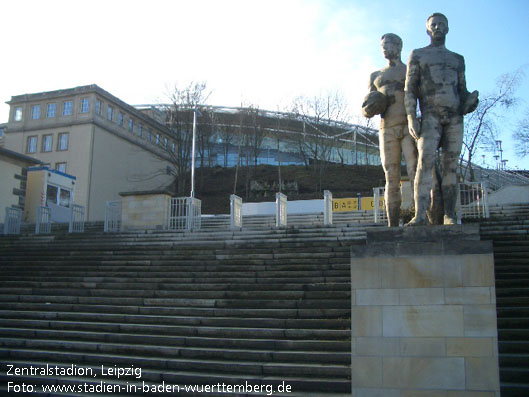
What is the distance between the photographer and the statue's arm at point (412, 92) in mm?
6750

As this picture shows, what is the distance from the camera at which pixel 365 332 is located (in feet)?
19.2

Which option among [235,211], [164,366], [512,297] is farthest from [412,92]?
[235,211]

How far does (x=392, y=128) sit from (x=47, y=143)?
3526 centimetres

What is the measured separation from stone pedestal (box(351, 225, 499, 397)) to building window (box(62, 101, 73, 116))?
35291 millimetres

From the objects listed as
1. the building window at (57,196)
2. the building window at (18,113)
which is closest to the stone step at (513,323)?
the building window at (57,196)

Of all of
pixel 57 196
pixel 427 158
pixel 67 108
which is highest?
pixel 67 108

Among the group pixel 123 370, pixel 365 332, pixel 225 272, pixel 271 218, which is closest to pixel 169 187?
pixel 271 218

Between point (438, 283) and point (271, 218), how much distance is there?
16467 millimetres

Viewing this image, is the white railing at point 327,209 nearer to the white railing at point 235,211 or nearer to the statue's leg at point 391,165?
the white railing at point 235,211

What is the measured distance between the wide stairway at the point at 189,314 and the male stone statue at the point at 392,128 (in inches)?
97.9

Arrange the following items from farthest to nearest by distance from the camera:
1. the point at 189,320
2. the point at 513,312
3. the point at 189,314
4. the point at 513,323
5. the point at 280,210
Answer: the point at 280,210 < the point at 189,314 < the point at 189,320 < the point at 513,312 < the point at 513,323

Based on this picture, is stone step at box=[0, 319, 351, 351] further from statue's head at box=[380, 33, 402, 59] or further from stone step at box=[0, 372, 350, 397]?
statue's head at box=[380, 33, 402, 59]

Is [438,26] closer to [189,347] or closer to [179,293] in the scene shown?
[189,347]

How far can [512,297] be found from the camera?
895 centimetres
